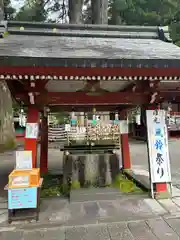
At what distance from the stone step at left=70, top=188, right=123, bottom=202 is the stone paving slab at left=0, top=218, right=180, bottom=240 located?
116cm

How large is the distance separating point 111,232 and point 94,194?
1537 millimetres

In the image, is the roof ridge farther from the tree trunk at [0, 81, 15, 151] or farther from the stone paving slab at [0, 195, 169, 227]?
the tree trunk at [0, 81, 15, 151]

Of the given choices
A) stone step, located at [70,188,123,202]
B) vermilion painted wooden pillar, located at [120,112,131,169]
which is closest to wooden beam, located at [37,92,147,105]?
stone step, located at [70,188,123,202]

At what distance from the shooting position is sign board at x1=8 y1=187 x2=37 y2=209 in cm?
364

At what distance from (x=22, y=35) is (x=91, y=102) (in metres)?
3.05

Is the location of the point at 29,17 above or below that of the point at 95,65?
above

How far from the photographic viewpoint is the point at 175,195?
186 inches

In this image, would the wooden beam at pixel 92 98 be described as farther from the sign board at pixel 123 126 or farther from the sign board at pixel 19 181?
the sign board at pixel 123 126

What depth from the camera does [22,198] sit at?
145 inches

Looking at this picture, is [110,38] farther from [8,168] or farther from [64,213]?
[8,168]

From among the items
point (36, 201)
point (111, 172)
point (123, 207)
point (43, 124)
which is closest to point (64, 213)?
point (36, 201)

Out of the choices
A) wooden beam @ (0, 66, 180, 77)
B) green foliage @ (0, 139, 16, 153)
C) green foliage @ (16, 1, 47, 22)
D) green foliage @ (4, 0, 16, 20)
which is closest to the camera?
wooden beam @ (0, 66, 180, 77)

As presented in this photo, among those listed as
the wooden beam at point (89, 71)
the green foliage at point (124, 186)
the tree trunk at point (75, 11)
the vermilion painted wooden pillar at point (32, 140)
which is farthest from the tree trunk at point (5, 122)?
the wooden beam at point (89, 71)

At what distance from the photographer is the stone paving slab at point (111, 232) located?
3123 mm
